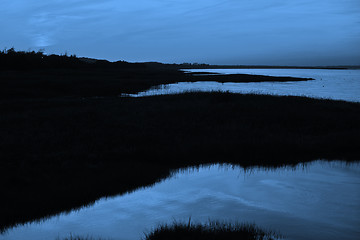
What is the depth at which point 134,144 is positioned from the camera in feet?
41.6

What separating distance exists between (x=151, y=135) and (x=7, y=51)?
59.8 m

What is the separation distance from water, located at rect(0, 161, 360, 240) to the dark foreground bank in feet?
1.82

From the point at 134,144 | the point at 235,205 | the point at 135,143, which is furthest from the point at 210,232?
the point at 135,143

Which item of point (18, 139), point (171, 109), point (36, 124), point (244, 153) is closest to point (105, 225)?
point (244, 153)

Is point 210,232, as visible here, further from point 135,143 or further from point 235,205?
point 135,143

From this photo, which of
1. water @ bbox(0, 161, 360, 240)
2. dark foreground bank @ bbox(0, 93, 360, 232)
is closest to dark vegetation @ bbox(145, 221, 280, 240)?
water @ bbox(0, 161, 360, 240)

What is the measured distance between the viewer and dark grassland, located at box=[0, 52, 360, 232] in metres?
8.61

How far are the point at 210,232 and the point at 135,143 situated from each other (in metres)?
7.20

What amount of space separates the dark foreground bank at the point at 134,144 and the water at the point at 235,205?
56 cm

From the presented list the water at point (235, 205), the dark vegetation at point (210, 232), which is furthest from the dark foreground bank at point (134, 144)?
the dark vegetation at point (210, 232)

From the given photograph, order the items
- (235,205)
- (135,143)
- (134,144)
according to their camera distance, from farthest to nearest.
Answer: (135,143), (134,144), (235,205)

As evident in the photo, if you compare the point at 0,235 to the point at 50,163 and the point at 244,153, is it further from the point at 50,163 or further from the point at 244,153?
the point at 244,153

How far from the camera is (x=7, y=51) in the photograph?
6256 cm

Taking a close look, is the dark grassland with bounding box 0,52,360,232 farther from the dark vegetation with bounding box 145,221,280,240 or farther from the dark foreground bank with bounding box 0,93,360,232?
the dark vegetation with bounding box 145,221,280,240
